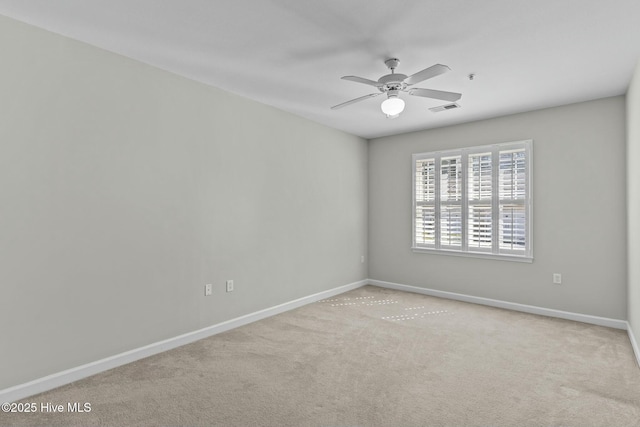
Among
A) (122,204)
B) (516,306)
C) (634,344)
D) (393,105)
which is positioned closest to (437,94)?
(393,105)

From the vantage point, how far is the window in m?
4.35

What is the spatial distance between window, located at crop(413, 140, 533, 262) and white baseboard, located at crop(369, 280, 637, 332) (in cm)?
59

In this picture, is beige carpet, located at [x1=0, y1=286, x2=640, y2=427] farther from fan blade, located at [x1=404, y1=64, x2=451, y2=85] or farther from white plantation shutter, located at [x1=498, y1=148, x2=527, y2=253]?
fan blade, located at [x1=404, y1=64, x2=451, y2=85]

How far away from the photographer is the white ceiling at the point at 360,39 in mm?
2146

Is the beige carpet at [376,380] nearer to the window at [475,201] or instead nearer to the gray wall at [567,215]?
the gray wall at [567,215]

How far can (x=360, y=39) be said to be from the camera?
8.22ft

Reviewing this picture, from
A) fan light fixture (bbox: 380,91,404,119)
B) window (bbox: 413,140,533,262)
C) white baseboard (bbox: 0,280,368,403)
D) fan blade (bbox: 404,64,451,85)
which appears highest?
fan blade (bbox: 404,64,451,85)

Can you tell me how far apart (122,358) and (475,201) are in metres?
4.38

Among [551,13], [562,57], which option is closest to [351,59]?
[551,13]

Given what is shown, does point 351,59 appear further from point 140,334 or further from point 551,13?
point 140,334

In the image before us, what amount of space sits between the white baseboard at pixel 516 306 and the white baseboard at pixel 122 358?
1.90 metres

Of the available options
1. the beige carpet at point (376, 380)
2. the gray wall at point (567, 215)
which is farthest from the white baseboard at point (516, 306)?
the beige carpet at point (376, 380)

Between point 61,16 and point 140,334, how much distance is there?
2414 millimetres

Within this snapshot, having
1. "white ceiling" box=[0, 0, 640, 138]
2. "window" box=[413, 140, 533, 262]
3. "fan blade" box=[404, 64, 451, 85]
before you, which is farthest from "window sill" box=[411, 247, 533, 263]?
"fan blade" box=[404, 64, 451, 85]
